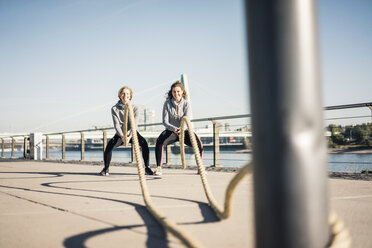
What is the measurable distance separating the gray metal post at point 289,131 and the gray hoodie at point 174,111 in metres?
4.39

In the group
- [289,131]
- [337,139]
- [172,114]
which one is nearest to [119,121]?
[172,114]

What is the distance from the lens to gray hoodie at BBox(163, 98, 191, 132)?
16.5 ft

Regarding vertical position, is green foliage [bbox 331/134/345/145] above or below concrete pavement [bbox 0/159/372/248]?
above

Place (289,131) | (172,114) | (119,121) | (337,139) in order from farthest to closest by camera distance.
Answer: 1. (337,139)
2. (119,121)
3. (172,114)
4. (289,131)

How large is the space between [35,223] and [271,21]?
1.79 metres

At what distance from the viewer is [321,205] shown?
600mm

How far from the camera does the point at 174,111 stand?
5.07 metres

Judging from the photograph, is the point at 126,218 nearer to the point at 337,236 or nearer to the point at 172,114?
the point at 337,236

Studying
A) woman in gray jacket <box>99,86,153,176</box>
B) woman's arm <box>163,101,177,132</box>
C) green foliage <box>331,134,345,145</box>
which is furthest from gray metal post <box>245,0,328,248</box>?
green foliage <box>331,134,345,145</box>

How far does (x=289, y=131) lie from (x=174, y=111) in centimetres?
450

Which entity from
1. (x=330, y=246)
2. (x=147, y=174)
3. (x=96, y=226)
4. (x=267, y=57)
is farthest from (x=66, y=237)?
(x=147, y=174)

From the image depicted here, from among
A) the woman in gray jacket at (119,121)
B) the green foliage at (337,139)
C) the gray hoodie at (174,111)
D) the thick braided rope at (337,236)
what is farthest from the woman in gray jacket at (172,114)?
the thick braided rope at (337,236)

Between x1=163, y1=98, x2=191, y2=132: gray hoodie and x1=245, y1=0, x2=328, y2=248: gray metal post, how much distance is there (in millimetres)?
4394

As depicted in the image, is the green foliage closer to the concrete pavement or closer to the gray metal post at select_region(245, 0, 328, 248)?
the concrete pavement
